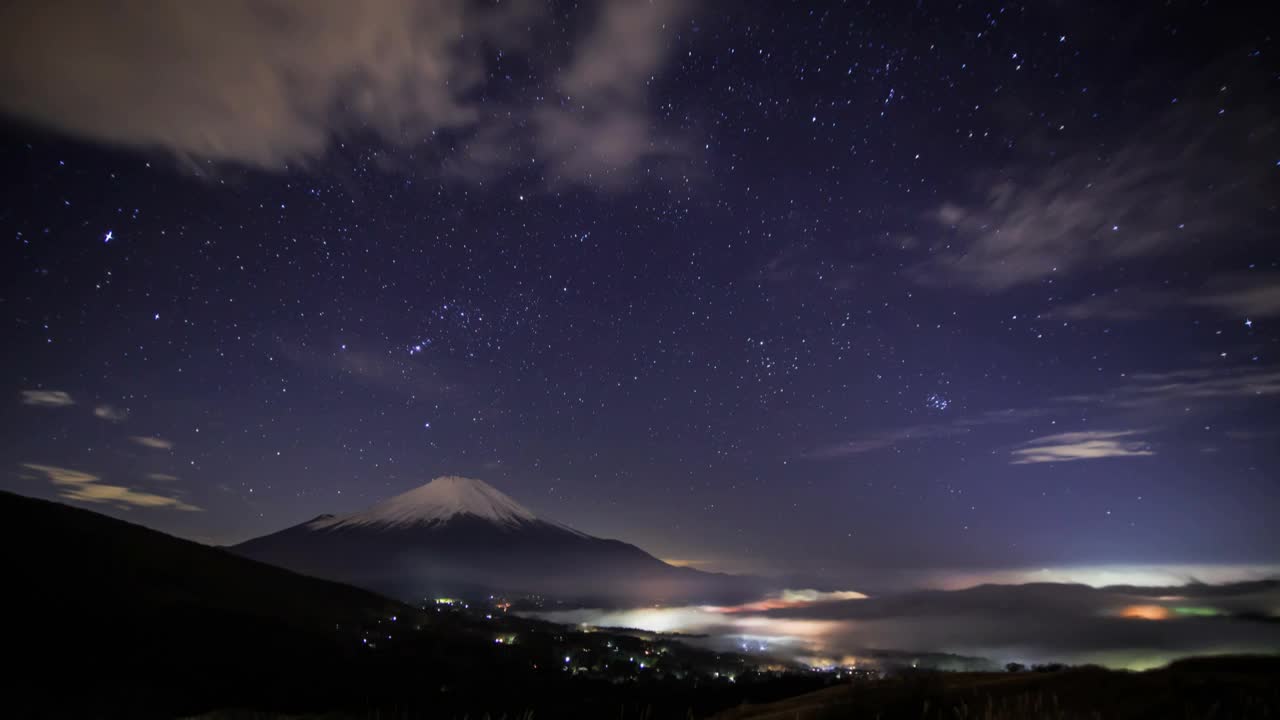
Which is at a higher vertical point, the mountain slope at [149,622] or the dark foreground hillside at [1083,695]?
the dark foreground hillside at [1083,695]

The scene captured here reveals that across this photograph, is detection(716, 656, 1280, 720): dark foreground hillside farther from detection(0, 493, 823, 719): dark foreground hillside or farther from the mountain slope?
the mountain slope

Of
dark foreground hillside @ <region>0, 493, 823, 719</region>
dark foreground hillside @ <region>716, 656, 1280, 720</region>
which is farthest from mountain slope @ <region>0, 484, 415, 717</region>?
dark foreground hillside @ <region>716, 656, 1280, 720</region>

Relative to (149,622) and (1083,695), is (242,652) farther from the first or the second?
(1083,695)

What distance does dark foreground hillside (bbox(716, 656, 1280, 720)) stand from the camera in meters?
7.30

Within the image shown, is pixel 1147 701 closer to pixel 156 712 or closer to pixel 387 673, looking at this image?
pixel 156 712

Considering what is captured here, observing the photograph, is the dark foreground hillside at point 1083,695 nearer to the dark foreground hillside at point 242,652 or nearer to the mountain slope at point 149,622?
the dark foreground hillside at point 242,652

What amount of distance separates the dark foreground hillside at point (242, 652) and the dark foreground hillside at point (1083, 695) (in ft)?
35.1

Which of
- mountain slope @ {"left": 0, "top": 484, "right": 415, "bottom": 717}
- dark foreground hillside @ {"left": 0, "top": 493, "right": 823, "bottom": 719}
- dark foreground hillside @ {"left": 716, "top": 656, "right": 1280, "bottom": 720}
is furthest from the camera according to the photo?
dark foreground hillside @ {"left": 0, "top": 493, "right": 823, "bottom": 719}

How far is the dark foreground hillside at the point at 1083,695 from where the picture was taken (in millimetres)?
7305

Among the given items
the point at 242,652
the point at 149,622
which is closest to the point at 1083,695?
the point at 242,652

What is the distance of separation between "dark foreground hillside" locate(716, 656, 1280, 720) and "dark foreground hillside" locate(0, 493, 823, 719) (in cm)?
1070

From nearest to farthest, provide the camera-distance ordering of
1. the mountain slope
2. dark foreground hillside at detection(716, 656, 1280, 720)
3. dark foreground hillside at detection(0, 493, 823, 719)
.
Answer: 1. dark foreground hillside at detection(716, 656, 1280, 720)
2. the mountain slope
3. dark foreground hillside at detection(0, 493, 823, 719)

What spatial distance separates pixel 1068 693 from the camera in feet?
31.3

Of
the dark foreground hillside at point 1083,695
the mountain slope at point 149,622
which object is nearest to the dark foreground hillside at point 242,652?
the mountain slope at point 149,622
